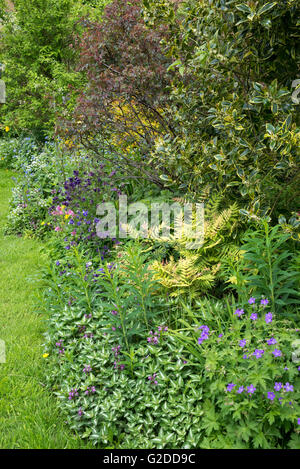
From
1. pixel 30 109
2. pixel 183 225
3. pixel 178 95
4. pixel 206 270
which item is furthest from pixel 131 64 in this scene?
pixel 30 109

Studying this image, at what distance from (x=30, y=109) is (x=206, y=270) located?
25.0ft

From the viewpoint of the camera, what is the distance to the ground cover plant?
7.09ft

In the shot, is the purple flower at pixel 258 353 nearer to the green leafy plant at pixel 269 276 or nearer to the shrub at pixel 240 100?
the green leafy plant at pixel 269 276

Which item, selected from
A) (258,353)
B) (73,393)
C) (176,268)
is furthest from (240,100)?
(73,393)

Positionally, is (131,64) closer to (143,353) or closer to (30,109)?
(143,353)

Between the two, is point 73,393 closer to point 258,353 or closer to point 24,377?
point 24,377

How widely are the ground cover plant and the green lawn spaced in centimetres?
1

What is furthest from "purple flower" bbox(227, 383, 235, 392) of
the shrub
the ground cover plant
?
the shrub

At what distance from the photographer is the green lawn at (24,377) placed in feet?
7.47

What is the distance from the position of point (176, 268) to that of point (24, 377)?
1335mm

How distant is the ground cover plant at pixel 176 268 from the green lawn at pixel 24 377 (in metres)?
0.01

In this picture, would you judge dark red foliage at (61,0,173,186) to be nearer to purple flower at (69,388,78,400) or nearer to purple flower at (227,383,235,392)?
purple flower at (69,388,78,400)

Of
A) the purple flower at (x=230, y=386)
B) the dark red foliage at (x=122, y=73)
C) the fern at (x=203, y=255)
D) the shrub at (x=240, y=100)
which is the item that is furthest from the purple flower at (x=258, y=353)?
the dark red foliage at (x=122, y=73)

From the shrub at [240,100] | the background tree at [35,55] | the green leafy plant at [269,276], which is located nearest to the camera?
the green leafy plant at [269,276]
